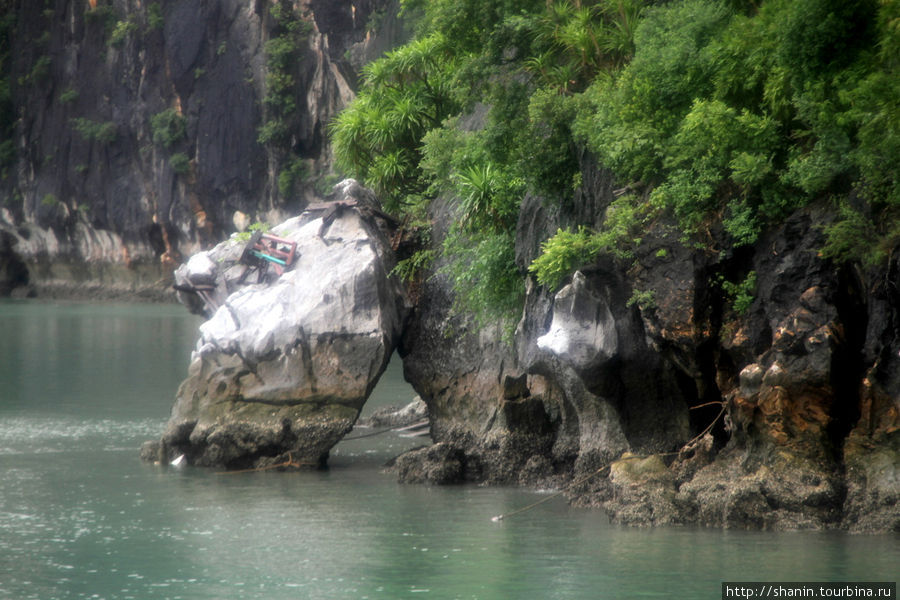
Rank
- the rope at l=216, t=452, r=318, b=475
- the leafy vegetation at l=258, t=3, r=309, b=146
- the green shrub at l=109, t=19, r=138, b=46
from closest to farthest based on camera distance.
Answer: the rope at l=216, t=452, r=318, b=475 → the leafy vegetation at l=258, t=3, r=309, b=146 → the green shrub at l=109, t=19, r=138, b=46

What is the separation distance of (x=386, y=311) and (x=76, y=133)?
166ft

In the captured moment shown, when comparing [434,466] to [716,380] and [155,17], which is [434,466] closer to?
[716,380]

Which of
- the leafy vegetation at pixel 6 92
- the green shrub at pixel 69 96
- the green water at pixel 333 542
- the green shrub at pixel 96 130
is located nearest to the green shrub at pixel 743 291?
the green water at pixel 333 542

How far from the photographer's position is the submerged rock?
1580cm

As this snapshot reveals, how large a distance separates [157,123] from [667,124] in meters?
46.8

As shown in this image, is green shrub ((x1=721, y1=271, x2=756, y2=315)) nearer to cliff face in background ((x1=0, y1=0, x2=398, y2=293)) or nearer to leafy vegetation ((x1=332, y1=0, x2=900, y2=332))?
leafy vegetation ((x1=332, y1=0, x2=900, y2=332))

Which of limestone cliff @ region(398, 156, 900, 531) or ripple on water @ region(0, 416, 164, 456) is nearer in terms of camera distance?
limestone cliff @ region(398, 156, 900, 531)

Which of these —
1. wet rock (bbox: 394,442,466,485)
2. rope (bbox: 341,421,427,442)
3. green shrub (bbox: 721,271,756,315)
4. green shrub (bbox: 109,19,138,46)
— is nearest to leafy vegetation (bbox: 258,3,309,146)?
green shrub (bbox: 109,19,138,46)

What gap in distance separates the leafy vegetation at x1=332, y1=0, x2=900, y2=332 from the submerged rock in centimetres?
132

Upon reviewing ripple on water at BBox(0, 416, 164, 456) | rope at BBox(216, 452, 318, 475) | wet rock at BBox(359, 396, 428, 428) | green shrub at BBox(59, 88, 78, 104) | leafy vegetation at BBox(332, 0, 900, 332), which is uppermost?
green shrub at BBox(59, 88, 78, 104)

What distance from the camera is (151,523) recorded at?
504 inches

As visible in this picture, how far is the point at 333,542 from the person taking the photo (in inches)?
466

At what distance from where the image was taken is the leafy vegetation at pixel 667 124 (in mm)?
10648

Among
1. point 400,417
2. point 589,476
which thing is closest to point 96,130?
point 400,417
